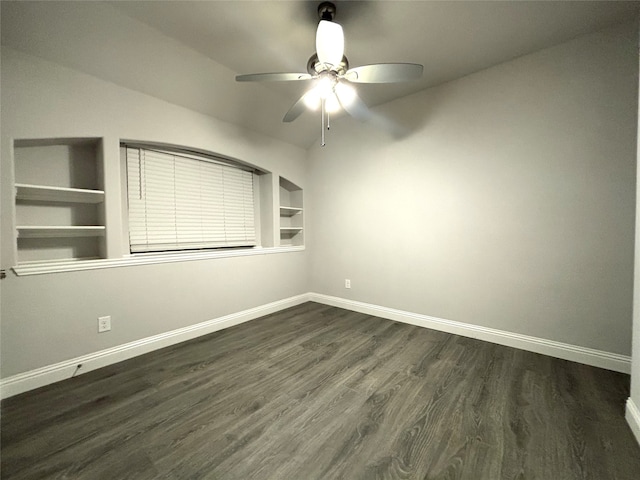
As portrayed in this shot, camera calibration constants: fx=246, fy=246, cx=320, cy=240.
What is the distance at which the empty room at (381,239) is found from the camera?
52.3 inches

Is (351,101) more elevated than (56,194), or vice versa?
(351,101)

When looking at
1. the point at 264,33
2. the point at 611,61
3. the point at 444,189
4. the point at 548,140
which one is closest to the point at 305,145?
the point at 264,33

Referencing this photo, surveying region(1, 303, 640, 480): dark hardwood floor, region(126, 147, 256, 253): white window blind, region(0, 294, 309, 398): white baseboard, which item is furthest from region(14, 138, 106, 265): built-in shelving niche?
region(1, 303, 640, 480): dark hardwood floor

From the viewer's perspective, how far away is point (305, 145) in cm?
373

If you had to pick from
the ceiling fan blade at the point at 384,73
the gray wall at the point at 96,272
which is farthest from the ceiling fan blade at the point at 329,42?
the gray wall at the point at 96,272

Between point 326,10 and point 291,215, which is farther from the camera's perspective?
point 291,215

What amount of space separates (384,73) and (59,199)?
275 centimetres

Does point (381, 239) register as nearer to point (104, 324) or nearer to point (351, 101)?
point (351, 101)

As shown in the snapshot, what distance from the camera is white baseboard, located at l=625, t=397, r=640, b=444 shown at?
50.5 inches

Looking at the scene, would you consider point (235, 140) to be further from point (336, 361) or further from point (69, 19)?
point (336, 361)

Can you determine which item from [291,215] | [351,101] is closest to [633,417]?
[351,101]

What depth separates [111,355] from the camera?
207 centimetres

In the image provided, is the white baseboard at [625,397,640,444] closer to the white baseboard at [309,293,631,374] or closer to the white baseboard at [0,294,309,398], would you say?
the white baseboard at [309,293,631,374]

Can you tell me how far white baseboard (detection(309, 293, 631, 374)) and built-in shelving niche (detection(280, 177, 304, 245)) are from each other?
1.37 meters
